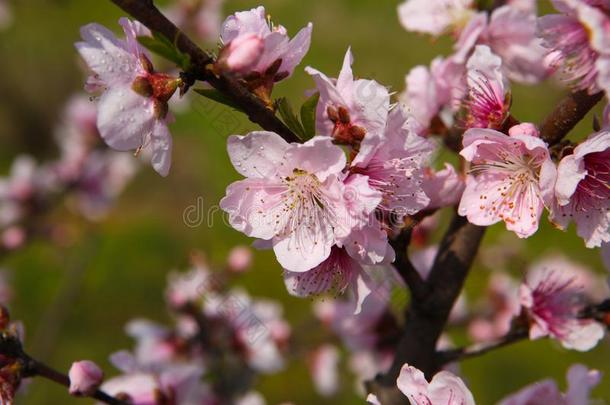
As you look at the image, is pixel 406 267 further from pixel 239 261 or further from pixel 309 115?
pixel 239 261

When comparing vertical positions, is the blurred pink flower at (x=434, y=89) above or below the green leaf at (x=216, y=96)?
below

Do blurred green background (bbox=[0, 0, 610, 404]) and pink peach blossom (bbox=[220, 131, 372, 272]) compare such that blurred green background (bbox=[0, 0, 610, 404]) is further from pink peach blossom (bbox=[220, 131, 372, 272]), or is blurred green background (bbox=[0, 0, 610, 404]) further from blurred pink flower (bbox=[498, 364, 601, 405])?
blurred pink flower (bbox=[498, 364, 601, 405])

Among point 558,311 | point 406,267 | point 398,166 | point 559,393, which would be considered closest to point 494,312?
point 558,311

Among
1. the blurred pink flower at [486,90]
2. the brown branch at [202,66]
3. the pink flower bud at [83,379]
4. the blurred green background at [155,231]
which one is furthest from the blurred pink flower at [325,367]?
the brown branch at [202,66]

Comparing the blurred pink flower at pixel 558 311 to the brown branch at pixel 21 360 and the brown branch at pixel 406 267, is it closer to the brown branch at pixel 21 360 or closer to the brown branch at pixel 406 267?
the brown branch at pixel 406 267

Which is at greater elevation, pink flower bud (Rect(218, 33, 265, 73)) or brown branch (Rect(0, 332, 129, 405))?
pink flower bud (Rect(218, 33, 265, 73))

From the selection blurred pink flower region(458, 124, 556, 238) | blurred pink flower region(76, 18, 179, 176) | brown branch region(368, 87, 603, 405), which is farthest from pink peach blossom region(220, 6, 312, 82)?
brown branch region(368, 87, 603, 405)

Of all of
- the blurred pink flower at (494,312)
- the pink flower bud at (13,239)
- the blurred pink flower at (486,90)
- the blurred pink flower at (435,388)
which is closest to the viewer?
the blurred pink flower at (435,388)
